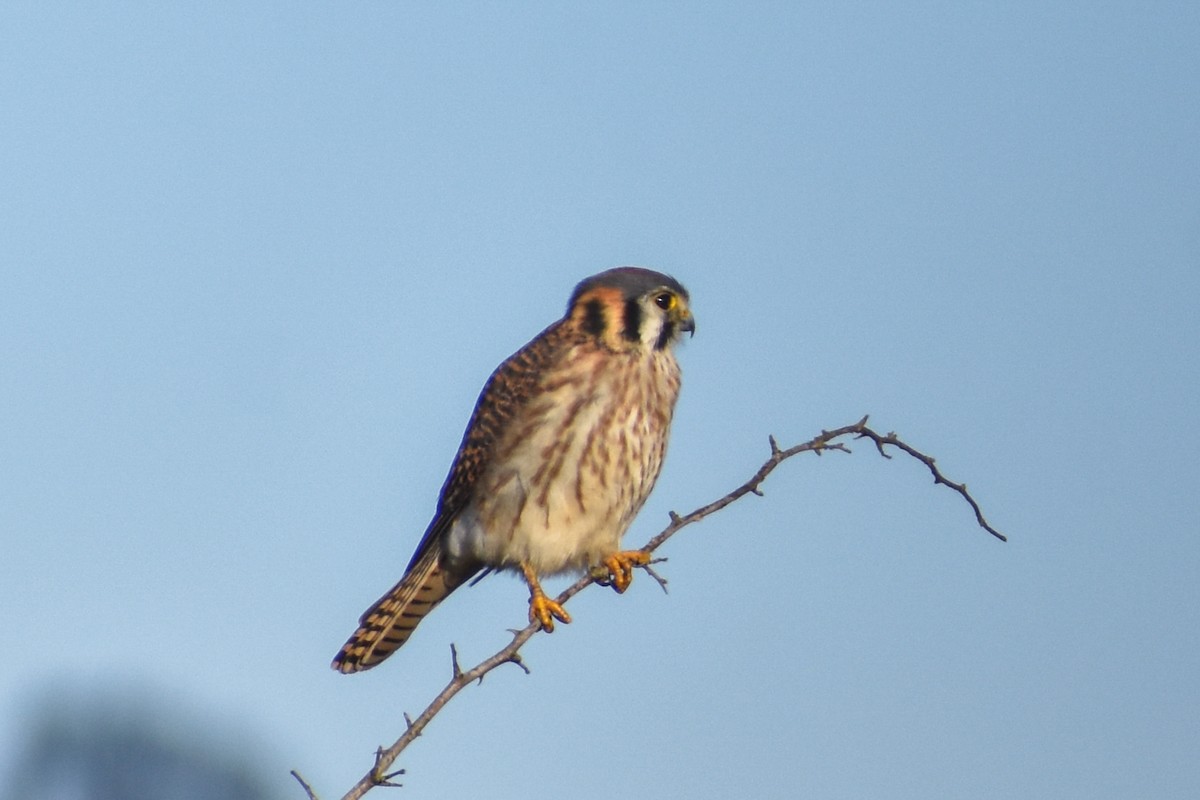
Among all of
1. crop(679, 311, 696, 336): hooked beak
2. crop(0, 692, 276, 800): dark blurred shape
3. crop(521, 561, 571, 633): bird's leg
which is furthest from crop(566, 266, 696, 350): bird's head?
crop(0, 692, 276, 800): dark blurred shape

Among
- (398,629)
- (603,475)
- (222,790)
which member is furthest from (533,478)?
(222,790)

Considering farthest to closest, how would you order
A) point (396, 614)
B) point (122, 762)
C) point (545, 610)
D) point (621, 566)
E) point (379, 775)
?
point (122, 762) < point (396, 614) < point (621, 566) < point (545, 610) < point (379, 775)

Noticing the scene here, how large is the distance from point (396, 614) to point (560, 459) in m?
0.75

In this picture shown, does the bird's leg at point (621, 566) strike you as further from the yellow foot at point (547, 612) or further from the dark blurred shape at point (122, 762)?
the dark blurred shape at point (122, 762)

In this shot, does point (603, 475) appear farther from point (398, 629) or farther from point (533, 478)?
point (398, 629)

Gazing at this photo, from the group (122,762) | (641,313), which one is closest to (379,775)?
(641,313)

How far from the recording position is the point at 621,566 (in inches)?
248

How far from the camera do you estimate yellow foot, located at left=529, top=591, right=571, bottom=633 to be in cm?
608

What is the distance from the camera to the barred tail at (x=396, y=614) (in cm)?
653

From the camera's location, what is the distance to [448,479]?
6.66 meters

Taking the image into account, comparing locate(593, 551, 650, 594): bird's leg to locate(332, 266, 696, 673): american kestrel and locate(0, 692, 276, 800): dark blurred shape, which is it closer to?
locate(332, 266, 696, 673): american kestrel

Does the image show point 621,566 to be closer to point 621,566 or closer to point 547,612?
point 621,566

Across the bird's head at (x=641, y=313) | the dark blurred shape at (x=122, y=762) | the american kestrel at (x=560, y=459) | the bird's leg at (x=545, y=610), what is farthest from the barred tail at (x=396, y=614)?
the dark blurred shape at (x=122, y=762)

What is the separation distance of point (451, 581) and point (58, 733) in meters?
50.9
